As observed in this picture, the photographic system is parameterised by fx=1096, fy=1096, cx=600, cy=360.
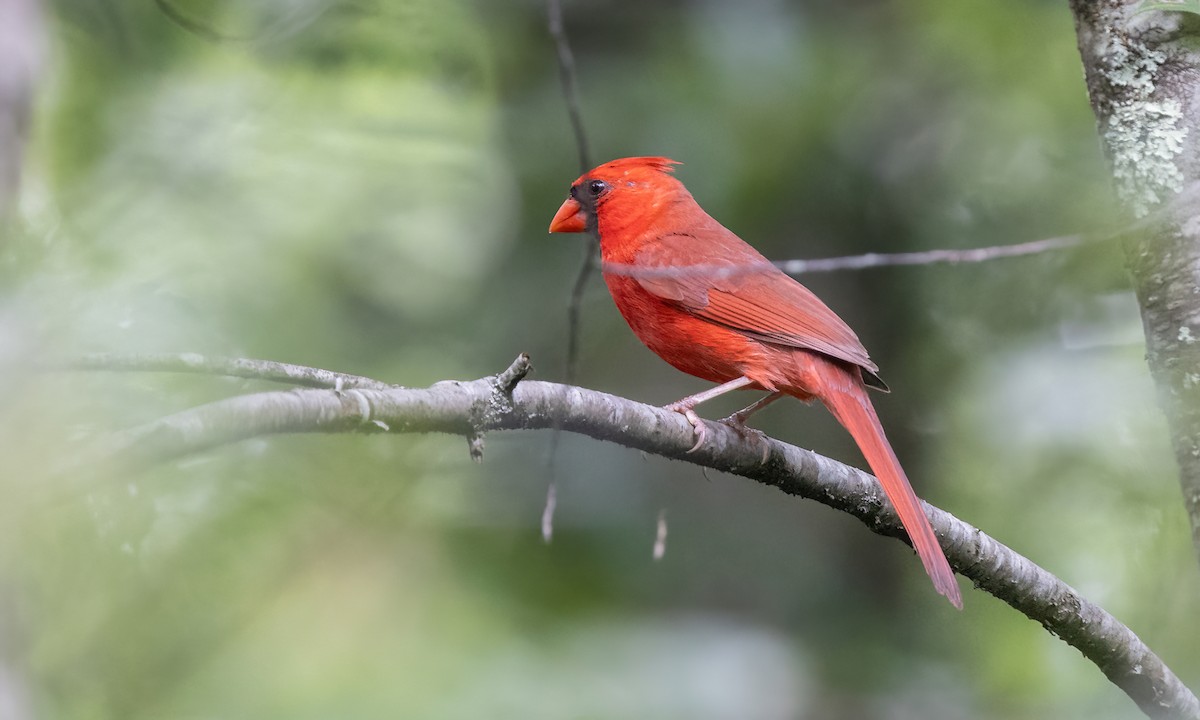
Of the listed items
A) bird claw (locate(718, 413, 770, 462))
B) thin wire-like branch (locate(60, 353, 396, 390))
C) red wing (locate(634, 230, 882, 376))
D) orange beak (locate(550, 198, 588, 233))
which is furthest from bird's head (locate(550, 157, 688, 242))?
thin wire-like branch (locate(60, 353, 396, 390))

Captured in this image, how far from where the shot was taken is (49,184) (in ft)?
12.6

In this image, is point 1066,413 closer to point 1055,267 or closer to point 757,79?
point 1055,267

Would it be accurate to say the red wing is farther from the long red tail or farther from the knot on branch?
the knot on branch

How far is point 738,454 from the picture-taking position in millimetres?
2887

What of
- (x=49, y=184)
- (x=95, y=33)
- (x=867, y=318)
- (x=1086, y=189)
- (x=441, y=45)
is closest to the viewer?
(x=49, y=184)

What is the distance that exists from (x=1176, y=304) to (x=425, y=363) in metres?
2.94

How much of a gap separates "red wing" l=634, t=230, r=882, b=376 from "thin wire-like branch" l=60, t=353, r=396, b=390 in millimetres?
1426

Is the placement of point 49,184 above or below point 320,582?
above

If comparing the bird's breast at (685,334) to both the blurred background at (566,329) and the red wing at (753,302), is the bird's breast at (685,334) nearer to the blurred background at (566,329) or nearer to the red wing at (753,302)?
the red wing at (753,302)

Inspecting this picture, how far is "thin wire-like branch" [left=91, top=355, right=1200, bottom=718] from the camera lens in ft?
6.34

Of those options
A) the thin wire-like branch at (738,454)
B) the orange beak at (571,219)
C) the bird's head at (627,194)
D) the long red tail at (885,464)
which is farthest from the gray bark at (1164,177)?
the orange beak at (571,219)

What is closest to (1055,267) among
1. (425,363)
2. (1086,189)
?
(1086,189)

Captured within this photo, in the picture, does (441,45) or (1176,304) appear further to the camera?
(441,45)

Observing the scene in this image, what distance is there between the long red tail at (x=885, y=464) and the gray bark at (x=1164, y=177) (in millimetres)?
690
